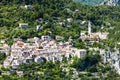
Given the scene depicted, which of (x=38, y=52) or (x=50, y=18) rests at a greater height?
(x=50, y=18)

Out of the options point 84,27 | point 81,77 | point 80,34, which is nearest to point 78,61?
point 81,77

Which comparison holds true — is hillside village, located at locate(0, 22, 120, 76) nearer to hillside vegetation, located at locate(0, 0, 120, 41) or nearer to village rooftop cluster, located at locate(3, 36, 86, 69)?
village rooftop cluster, located at locate(3, 36, 86, 69)

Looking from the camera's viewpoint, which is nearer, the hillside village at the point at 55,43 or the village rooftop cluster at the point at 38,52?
the hillside village at the point at 55,43

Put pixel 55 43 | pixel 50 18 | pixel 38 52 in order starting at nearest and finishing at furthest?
pixel 38 52, pixel 55 43, pixel 50 18

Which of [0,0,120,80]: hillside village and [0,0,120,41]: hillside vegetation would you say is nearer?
[0,0,120,80]: hillside village

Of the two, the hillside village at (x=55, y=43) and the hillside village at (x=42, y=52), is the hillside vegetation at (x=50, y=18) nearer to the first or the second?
the hillside village at (x=55, y=43)

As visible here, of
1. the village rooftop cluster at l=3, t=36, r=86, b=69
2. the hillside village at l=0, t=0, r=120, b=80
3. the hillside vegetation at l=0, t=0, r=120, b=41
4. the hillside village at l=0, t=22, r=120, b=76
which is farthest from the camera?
the hillside vegetation at l=0, t=0, r=120, b=41

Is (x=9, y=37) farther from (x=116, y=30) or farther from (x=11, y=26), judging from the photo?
(x=116, y=30)

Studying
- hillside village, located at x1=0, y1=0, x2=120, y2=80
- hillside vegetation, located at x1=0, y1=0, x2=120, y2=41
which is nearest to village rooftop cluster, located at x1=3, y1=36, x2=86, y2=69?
hillside village, located at x1=0, y1=0, x2=120, y2=80

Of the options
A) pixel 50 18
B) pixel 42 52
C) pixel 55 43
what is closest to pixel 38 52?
pixel 42 52

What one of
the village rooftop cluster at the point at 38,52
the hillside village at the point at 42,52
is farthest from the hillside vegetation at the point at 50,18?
the village rooftop cluster at the point at 38,52

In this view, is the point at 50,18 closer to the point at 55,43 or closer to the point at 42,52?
the point at 55,43

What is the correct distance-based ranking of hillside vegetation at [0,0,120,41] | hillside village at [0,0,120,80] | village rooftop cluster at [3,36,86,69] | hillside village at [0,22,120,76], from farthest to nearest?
1. hillside vegetation at [0,0,120,41]
2. hillside village at [0,22,120,76]
3. village rooftop cluster at [3,36,86,69]
4. hillside village at [0,0,120,80]
